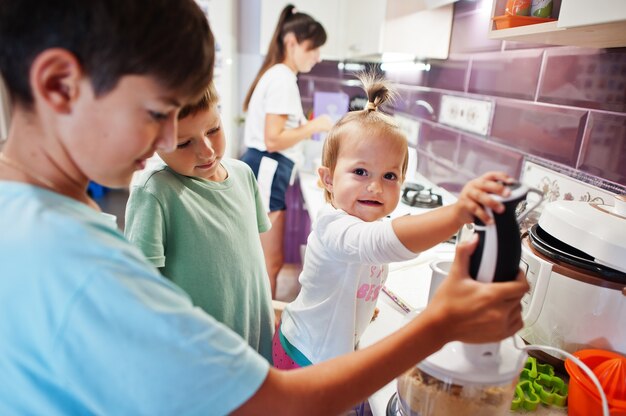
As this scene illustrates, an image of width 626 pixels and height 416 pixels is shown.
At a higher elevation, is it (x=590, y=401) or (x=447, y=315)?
(x=447, y=315)

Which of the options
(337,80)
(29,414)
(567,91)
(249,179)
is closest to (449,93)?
(567,91)

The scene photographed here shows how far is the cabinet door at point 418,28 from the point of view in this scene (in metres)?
1.73

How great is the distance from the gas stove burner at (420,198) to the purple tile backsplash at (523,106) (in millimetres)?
184

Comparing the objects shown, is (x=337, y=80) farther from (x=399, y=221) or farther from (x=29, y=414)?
(x=29, y=414)

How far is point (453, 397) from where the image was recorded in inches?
20.9

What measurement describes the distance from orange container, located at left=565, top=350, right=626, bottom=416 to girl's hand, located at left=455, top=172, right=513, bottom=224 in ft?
1.00

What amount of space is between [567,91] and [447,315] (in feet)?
2.95

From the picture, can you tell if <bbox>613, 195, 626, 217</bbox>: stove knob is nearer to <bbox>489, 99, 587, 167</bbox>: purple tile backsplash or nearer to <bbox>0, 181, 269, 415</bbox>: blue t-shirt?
<bbox>489, 99, 587, 167</bbox>: purple tile backsplash

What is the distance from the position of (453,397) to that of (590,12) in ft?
1.95

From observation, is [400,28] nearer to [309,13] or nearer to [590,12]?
[309,13]

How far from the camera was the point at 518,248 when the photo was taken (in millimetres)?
483

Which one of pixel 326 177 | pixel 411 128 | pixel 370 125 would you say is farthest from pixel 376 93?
pixel 411 128

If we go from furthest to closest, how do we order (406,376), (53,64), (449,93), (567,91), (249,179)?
(449,93), (567,91), (249,179), (406,376), (53,64)

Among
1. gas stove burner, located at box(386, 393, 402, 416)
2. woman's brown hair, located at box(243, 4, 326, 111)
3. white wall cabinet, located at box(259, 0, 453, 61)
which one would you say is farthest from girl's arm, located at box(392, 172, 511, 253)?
woman's brown hair, located at box(243, 4, 326, 111)
